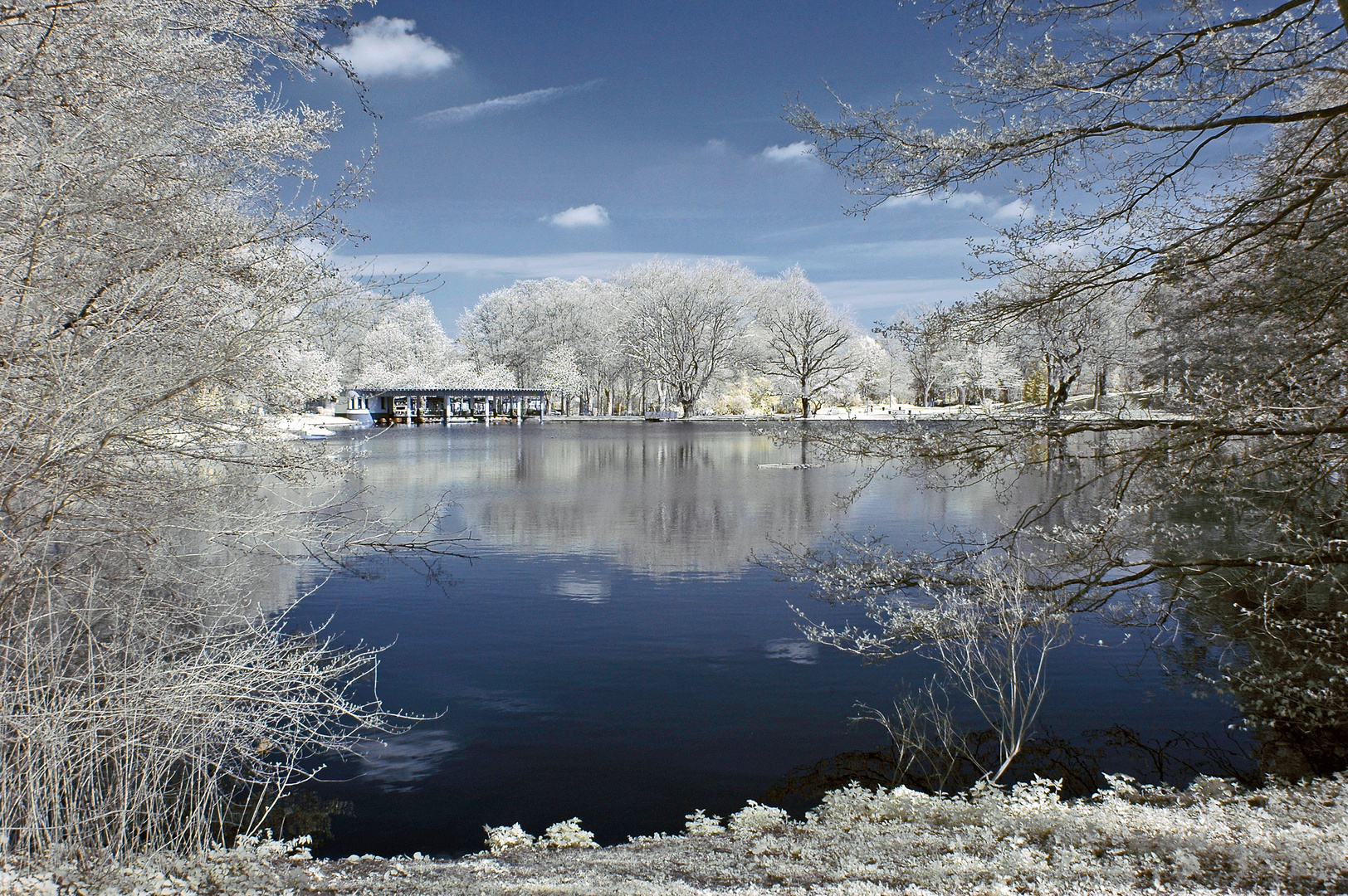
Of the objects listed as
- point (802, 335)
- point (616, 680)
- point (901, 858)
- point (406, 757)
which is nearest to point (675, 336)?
point (802, 335)

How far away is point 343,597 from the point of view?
11.2 meters

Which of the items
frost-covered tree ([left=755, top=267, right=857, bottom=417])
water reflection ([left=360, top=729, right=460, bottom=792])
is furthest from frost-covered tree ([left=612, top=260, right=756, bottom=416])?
water reflection ([left=360, top=729, right=460, bottom=792])

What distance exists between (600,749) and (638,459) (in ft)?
75.6

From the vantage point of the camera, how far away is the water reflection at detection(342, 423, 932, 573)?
14.1 m

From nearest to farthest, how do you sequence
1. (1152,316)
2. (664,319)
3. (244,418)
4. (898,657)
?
(1152,316) < (244,418) < (898,657) < (664,319)

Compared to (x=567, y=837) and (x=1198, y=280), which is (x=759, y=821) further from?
(x=1198, y=280)

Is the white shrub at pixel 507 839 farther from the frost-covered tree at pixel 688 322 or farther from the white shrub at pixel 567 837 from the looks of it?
the frost-covered tree at pixel 688 322

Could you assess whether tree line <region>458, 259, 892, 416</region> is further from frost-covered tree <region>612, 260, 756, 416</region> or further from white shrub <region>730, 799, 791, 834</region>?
white shrub <region>730, 799, 791, 834</region>

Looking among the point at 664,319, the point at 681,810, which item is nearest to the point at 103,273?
the point at 681,810

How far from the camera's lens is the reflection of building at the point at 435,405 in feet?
185

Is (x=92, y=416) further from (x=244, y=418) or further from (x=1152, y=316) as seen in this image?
(x=1152, y=316)

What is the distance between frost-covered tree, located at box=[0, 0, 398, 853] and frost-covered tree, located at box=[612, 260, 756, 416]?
172 ft

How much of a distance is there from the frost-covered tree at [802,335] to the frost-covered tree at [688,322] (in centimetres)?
192

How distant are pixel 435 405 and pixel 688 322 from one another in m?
22.2
